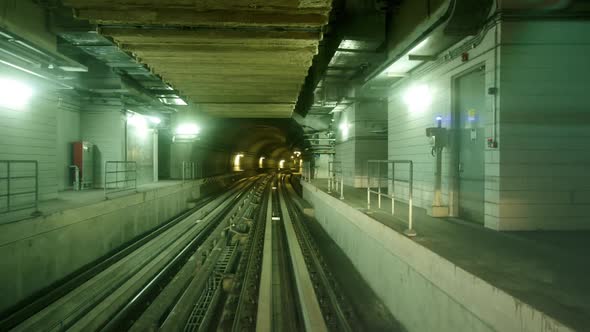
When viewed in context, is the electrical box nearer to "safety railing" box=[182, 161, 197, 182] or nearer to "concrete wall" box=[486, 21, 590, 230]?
"safety railing" box=[182, 161, 197, 182]

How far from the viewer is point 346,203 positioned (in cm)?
805

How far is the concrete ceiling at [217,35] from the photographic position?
5.06 metres

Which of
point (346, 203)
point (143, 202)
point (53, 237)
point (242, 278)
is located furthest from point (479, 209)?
point (143, 202)

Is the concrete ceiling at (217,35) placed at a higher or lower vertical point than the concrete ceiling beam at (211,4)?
lower

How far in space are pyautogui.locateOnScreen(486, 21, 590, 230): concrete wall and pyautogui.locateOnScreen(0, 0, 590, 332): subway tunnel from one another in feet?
0.07

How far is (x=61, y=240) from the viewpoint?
6449 mm

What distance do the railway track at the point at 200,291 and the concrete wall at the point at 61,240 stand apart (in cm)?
37

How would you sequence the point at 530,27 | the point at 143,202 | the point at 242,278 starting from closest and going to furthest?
the point at 530,27 → the point at 242,278 → the point at 143,202

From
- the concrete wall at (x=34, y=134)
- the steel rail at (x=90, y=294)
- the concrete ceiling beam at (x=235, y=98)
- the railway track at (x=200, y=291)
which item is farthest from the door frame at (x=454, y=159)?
the concrete wall at (x=34, y=134)

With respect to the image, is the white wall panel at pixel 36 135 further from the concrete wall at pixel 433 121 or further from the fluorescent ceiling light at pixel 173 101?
the concrete wall at pixel 433 121

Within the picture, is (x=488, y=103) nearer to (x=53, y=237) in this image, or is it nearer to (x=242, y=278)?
(x=242, y=278)

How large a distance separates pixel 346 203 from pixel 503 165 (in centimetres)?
380

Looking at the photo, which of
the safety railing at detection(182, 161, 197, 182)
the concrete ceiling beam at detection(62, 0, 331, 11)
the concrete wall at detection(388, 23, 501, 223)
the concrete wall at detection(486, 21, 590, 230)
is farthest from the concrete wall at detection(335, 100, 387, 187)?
the safety railing at detection(182, 161, 197, 182)

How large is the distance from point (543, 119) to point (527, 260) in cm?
260
